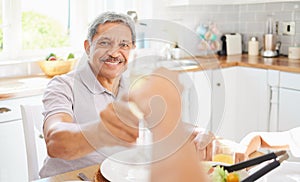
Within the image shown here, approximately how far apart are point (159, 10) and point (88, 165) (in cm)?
185

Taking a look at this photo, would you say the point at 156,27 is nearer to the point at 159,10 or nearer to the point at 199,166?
the point at 199,166

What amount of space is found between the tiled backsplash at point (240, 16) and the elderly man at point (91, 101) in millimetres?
1742

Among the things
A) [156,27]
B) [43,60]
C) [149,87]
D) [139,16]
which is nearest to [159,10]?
[139,16]

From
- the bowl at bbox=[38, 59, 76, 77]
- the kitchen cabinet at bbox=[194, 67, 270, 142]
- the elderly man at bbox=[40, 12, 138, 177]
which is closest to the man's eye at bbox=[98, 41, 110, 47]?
the elderly man at bbox=[40, 12, 138, 177]

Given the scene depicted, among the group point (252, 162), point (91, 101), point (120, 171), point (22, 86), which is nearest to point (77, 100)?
point (91, 101)

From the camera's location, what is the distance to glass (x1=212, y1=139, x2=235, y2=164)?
127 centimetres

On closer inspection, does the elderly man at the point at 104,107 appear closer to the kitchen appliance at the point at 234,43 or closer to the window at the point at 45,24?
the window at the point at 45,24

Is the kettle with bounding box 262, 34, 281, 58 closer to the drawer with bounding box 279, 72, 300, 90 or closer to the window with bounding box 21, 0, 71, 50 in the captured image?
the drawer with bounding box 279, 72, 300, 90

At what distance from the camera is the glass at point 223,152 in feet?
4.17

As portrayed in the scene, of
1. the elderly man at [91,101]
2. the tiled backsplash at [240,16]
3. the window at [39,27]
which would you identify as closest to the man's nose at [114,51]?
the elderly man at [91,101]

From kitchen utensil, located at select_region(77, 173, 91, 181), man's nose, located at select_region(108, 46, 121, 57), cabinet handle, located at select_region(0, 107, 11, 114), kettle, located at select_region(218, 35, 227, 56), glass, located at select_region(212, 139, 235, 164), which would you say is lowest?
kitchen utensil, located at select_region(77, 173, 91, 181)

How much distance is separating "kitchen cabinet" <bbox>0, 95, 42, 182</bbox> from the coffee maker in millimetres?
1744

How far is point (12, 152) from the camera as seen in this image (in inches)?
83.3

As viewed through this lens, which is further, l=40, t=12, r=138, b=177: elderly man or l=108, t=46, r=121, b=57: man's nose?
l=108, t=46, r=121, b=57: man's nose
